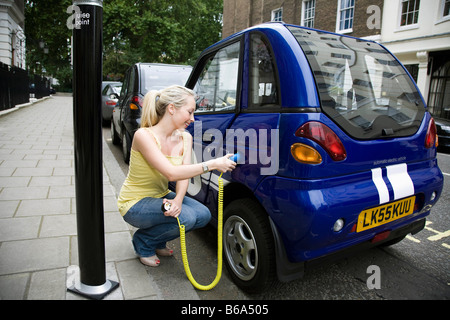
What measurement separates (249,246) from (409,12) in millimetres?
16236

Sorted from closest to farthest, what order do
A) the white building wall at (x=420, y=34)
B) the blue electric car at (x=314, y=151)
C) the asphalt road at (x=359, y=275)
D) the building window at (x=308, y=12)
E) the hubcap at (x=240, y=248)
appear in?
1. the blue electric car at (x=314, y=151)
2. the hubcap at (x=240, y=248)
3. the asphalt road at (x=359, y=275)
4. the white building wall at (x=420, y=34)
5. the building window at (x=308, y=12)

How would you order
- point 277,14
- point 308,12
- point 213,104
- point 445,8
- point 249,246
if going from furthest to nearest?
point 277,14
point 308,12
point 445,8
point 213,104
point 249,246

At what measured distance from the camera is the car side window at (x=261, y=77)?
220 centimetres

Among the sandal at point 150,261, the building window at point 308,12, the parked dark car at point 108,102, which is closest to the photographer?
the sandal at point 150,261

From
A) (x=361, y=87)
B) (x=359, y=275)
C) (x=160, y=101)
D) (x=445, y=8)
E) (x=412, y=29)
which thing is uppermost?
(x=445, y=8)

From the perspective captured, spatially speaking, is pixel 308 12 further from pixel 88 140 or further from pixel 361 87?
pixel 88 140

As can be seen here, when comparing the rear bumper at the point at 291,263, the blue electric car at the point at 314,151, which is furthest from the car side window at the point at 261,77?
the rear bumper at the point at 291,263

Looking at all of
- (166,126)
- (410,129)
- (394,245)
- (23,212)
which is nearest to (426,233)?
(394,245)

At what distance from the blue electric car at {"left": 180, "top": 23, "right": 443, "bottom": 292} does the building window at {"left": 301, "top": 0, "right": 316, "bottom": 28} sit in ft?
59.4

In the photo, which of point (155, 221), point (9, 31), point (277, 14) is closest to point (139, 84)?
point (155, 221)

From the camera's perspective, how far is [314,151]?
6.31 ft

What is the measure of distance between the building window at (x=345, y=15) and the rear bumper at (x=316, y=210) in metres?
16.9

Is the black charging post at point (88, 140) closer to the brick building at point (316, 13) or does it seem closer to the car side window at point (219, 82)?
→ the car side window at point (219, 82)

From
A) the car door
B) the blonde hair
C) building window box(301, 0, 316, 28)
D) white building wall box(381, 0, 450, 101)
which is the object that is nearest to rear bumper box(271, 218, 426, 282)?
the car door
